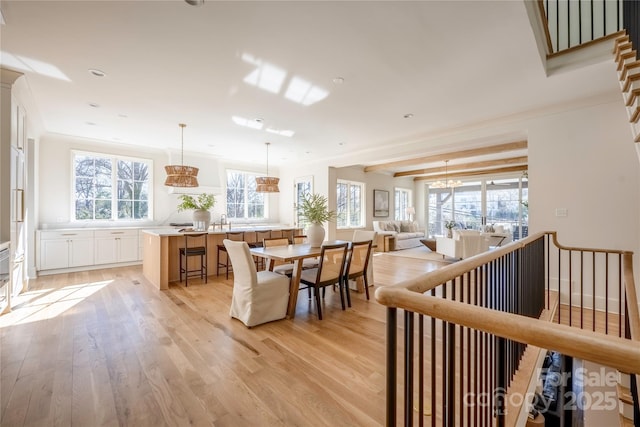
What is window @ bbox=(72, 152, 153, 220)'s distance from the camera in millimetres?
5832

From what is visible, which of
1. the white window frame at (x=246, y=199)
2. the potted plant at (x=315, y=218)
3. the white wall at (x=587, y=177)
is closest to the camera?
the white wall at (x=587, y=177)

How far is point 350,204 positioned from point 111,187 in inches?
245

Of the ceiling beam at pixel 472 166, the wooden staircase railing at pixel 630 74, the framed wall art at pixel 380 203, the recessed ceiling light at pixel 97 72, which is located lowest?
the framed wall art at pixel 380 203

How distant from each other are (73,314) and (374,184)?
8.25 metres

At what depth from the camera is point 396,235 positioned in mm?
8680

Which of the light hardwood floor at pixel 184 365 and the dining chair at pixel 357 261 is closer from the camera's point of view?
the light hardwood floor at pixel 184 365

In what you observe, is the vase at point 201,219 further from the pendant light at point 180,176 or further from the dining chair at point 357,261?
the dining chair at point 357,261

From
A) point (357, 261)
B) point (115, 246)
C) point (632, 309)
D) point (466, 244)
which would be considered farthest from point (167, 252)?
point (466, 244)

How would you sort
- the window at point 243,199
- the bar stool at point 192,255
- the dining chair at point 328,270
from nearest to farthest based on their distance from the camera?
the dining chair at point 328,270
the bar stool at point 192,255
the window at point 243,199

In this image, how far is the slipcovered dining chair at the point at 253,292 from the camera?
9.66 ft

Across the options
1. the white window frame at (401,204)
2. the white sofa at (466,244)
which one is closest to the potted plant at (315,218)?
the white sofa at (466,244)

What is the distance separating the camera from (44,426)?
164 centimetres

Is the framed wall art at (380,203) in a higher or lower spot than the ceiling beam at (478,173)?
lower

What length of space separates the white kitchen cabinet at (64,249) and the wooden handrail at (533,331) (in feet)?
21.2
